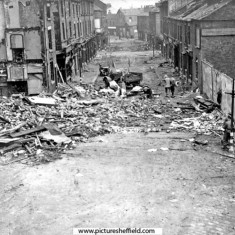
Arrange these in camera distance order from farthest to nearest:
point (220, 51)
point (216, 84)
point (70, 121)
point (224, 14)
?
point (220, 51) < point (224, 14) < point (216, 84) < point (70, 121)

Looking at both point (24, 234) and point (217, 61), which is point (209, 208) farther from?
point (217, 61)

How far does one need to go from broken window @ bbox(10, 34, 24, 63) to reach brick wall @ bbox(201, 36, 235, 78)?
13061 millimetres

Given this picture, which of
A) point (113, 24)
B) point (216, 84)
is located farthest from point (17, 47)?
point (113, 24)

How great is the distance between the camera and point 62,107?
72.4 feet

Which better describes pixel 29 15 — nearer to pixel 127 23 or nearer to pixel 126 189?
pixel 126 189

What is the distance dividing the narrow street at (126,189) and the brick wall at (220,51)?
12.5m

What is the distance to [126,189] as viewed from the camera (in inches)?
461

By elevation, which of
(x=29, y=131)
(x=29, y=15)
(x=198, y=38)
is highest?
(x=29, y=15)

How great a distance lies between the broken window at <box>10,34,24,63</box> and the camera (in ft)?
88.1

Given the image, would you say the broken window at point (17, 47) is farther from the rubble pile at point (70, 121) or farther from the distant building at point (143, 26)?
the distant building at point (143, 26)

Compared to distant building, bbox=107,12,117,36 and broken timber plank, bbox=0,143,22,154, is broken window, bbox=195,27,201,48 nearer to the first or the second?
broken timber plank, bbox=0,143,22,154

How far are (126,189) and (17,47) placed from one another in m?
18.6

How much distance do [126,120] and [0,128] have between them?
650cm

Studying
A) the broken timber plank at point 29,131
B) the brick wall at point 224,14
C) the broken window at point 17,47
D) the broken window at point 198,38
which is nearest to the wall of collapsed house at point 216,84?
the broken window at point 198,38
